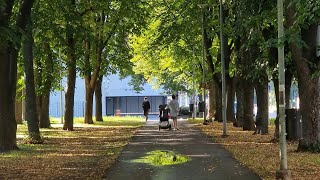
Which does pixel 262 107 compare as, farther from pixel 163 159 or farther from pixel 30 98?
pixel 163 159

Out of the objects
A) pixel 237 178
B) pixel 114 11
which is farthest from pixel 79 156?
pixel 114 11

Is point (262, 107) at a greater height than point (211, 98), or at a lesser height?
lesser

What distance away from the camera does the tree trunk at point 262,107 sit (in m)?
22.4

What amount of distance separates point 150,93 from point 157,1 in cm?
4343

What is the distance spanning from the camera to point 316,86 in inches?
577

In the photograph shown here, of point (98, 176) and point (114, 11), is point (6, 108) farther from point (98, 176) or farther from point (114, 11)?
point (114, 11)

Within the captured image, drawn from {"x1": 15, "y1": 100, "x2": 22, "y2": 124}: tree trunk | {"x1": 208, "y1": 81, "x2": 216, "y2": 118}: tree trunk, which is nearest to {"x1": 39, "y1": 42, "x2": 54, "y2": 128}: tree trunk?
{"x1": 15, "y1": 100, "x2": 22, "y2": 124}: tree trunk

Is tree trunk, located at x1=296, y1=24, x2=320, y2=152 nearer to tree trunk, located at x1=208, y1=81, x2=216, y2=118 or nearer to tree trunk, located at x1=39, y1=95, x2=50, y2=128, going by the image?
tree trunk, located at x1=39, y1=95, x2=50, y2=128

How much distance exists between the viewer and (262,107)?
22656 mm

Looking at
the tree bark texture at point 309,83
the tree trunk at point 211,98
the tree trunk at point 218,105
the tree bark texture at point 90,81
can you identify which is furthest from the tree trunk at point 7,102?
the tree trunk at point 211,98

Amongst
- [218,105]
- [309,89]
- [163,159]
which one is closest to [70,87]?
[218,105]

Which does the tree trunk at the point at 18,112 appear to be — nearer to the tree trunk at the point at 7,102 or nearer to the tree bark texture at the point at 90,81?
the tree bark texture at the point at 90,81

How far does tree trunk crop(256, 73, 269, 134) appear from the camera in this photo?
73.4 ft

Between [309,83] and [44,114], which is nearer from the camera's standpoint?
[309,83]
